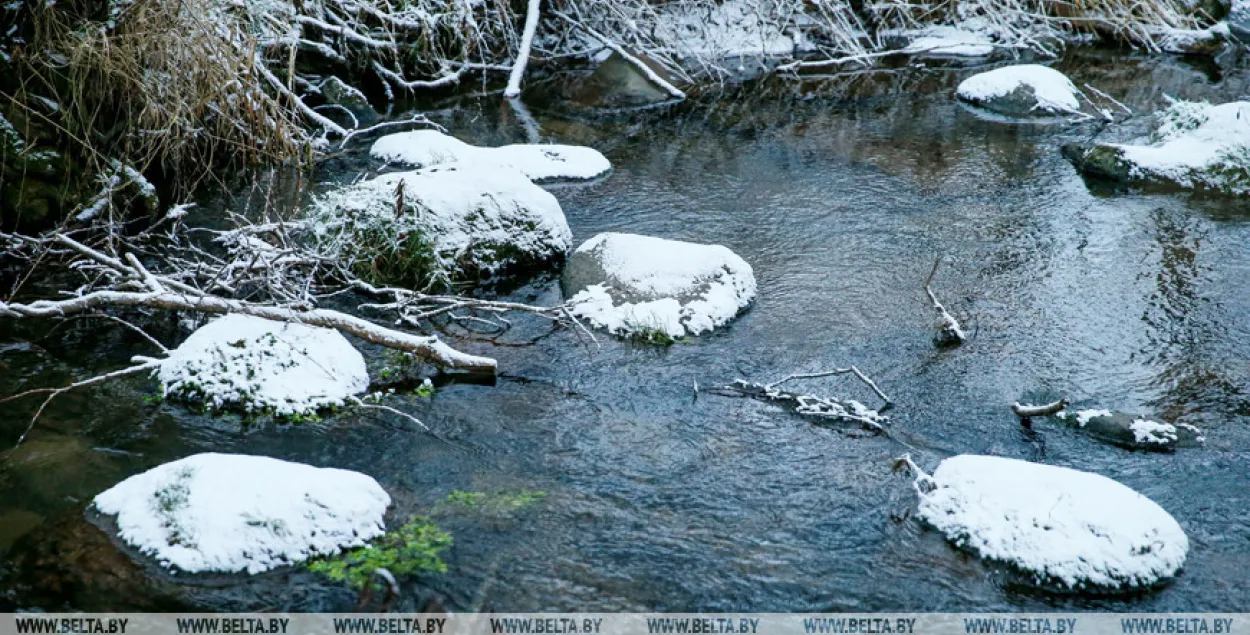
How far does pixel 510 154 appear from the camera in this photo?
975cm

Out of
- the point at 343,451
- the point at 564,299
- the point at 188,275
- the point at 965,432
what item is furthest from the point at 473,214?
the point at 965,432

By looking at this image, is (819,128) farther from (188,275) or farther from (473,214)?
(188,275)

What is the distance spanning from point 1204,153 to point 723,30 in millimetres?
6662

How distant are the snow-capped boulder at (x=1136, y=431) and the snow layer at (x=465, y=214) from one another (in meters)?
3.88

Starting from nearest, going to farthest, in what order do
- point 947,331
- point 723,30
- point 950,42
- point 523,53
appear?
point 947,331
point 523,53
point 723,30
point 950,42

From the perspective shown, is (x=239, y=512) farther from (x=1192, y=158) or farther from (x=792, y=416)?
(x=1192, y=158)

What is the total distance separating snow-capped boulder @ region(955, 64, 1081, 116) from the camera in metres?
11.6

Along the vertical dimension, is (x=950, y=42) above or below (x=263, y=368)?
below

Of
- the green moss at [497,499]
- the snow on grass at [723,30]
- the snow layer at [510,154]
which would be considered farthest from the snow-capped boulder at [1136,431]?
the snow on grass at [723,30]

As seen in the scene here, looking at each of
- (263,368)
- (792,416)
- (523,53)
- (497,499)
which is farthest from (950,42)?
(497,499)

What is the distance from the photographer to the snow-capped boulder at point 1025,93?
11.6m

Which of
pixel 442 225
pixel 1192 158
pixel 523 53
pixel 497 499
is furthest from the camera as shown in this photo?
pixel 523 53

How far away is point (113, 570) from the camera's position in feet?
13.8

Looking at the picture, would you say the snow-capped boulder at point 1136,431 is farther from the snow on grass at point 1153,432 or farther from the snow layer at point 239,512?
the snow layer at point 239,512
